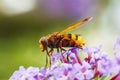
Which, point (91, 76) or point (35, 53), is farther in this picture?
point (35, 53)

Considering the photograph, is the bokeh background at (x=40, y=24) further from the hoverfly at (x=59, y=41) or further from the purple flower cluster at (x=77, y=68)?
the purple flower cluster at (x=77, y=68)

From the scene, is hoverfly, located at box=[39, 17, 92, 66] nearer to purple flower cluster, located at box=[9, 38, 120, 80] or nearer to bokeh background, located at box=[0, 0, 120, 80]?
purple flower cluster, located at box=[9, 38, 120, 80]

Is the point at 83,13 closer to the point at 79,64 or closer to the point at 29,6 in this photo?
the point at 29,6

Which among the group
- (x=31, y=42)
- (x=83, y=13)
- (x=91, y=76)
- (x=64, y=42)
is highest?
(x=83, y=13)

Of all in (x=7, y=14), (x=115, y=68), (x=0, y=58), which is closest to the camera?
(x=115, y=68)

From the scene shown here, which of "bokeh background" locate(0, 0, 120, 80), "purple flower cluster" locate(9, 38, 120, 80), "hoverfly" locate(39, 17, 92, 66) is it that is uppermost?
"bokeh background" locate(0, 0, 120, 80)

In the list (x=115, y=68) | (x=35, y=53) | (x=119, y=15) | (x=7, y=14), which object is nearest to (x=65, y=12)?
(x=7, y=14)

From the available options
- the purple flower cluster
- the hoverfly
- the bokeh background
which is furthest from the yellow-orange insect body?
the bokeh background
